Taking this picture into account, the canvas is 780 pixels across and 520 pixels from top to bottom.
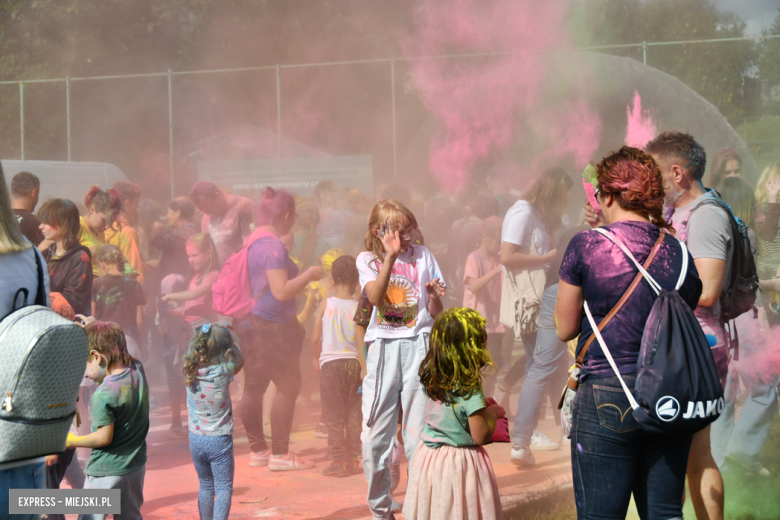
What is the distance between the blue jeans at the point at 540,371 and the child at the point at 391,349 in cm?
125

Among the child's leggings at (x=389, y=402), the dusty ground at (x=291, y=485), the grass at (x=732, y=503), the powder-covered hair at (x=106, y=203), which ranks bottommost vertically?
the dusty ground at (x=291, y=485)

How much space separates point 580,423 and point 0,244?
59.0 inches

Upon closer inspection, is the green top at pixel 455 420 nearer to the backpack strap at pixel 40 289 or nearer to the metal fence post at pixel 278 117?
the backpack strap at pixel 40 289

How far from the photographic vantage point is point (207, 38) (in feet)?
27.2

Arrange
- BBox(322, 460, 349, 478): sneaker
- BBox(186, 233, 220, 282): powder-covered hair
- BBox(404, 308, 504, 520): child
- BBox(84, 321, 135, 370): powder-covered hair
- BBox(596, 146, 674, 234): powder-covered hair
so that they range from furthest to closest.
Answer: BBox(186, 233, 220, 282): powder-covered hair, BBox(322, 460, 349, 478): sneaker, BBox(84, 321, 135, 370): powder-covered hair, BBox(404, 308, 504, 520): child, BBox(596, 146, 674, 234): powder-covered hair

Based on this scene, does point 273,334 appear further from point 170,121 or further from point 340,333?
point 170,121

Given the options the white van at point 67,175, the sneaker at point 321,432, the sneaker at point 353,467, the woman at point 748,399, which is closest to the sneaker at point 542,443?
the woman at point 748,399

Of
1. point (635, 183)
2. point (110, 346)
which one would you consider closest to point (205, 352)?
point (110, 346)

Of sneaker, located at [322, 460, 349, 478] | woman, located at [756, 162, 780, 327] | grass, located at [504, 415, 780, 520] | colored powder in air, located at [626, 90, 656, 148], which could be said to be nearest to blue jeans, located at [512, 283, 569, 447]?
grass, located at [504, 415, 780, 520]

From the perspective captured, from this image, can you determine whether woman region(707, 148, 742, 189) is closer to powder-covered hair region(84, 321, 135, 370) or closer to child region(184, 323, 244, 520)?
child region(184, 323, 244, 520)

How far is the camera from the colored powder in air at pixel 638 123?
643 centimetres

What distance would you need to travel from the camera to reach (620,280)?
1745 millimetres

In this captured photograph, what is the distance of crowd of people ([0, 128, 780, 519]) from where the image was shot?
69.3 inches

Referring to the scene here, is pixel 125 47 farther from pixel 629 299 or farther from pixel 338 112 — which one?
pixel 629 299
